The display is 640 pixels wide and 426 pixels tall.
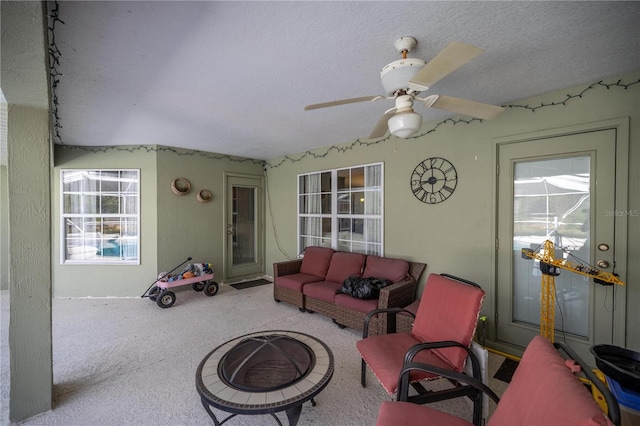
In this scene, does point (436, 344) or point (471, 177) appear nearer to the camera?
point (436, 344)

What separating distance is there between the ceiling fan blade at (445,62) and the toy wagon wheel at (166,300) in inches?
162

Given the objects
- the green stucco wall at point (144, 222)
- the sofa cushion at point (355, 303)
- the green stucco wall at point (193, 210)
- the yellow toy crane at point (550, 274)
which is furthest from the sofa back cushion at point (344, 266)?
the green stucco wall at point (144, 222)

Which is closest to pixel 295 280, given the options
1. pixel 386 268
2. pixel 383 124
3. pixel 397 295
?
pixel 386 268

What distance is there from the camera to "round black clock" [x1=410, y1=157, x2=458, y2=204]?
3201 mm

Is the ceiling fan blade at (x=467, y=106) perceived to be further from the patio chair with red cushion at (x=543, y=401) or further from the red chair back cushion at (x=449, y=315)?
the patio chair with red cushion at (x=543, y=401)

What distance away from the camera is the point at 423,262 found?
3.43 meters

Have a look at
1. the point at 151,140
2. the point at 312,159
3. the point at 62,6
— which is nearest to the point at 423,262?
the point at 312,159

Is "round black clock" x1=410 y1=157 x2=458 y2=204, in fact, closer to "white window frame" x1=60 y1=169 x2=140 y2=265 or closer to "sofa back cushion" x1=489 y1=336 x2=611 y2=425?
"sofa back cushion" x1=489 y1=336 x2=611 y2=425

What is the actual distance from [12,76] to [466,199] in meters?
3.77

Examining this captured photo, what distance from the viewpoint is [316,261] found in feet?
13.9

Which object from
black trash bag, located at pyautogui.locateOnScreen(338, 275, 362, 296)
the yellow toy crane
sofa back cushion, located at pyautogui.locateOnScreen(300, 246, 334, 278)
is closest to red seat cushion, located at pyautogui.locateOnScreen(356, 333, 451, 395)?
black trash bag, located at pyautogui.locateOnScreen(338, 275, 362, 296)

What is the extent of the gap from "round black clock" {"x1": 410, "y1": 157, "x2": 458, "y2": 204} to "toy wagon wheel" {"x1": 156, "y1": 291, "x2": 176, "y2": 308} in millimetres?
3713

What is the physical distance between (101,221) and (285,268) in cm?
320

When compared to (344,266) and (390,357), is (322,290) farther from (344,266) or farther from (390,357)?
(390,357)
